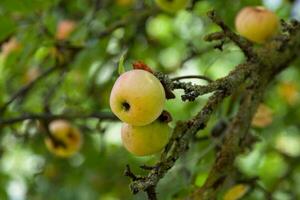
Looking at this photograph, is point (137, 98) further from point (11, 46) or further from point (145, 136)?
point (11, 46)

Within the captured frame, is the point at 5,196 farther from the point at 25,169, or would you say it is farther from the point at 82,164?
the point at 25,169

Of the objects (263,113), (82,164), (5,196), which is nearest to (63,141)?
(5,196)

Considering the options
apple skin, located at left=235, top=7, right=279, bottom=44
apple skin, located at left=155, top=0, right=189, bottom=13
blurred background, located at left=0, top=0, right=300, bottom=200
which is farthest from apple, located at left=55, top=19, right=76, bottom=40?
apple skin, located at left=235, top=7, right=279, bottom=44

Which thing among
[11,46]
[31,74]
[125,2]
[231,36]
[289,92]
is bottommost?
[289,92]

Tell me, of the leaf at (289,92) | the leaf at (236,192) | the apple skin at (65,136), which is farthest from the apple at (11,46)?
the leaf at (289,92)

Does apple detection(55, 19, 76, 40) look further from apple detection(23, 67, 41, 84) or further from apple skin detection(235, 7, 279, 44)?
apple skin detection(235, 7, 279, 44)

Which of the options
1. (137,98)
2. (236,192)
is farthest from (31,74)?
(137,98)

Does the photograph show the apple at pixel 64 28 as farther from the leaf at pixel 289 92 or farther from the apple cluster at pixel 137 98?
the apple cluster at pixel 137 98
